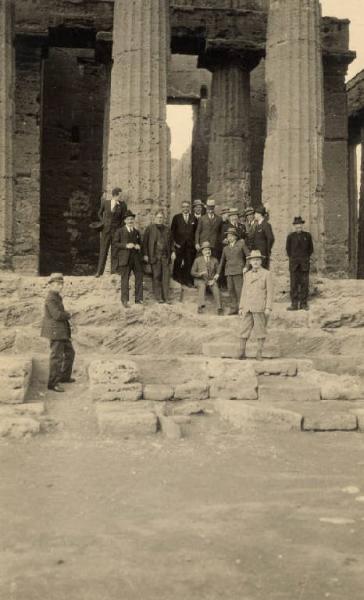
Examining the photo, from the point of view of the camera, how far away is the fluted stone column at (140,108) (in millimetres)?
13555

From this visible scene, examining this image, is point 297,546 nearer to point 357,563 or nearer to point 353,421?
point 357,563

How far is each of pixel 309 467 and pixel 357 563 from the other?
2.34 m

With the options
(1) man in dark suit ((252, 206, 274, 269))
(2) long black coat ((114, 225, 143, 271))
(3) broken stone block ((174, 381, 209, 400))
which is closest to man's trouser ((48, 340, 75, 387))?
(3) broken stone block ((174, 381, 209, 400))

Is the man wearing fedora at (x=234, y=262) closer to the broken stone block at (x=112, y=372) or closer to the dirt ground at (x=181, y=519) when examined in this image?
the broken stone block at (x=112, y=372)

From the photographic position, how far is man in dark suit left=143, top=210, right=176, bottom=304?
41.7ft

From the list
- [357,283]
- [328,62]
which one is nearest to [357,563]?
[357,283]

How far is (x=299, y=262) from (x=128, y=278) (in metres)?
3.14

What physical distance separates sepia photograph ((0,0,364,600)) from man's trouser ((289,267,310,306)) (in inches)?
1.4

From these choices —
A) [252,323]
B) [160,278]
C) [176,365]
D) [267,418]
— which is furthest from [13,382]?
[160,278]

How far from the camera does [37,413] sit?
8008 millimetres

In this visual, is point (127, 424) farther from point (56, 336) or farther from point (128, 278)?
point (128, 278)

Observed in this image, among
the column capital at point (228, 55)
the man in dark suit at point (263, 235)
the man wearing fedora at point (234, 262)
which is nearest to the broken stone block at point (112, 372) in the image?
the man wearing fedora at point (234, 262)

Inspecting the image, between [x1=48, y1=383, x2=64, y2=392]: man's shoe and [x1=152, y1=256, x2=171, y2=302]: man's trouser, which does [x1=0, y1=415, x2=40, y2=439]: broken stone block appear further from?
[x1=152, y1=256, x2=171, y2=302]: man's trouser

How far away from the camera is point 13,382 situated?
850cm
